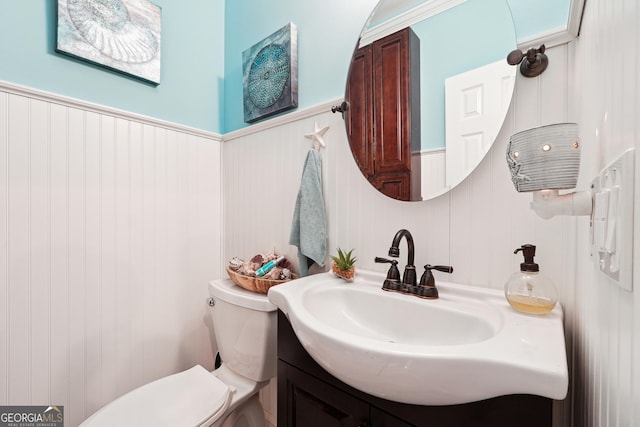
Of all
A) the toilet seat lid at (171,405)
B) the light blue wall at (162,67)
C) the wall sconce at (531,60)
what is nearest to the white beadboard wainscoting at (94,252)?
the light blue wall at (162,67)

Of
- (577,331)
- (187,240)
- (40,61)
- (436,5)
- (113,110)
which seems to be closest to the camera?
(577,331)

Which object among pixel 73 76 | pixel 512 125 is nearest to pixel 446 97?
pixel 512 125

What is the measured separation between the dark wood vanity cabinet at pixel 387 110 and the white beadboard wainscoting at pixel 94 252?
98cm

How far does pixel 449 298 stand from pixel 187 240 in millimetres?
1311

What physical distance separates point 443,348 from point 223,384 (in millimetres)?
936

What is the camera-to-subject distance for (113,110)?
1278mm

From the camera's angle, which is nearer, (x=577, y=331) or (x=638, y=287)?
(x=638, y=287)

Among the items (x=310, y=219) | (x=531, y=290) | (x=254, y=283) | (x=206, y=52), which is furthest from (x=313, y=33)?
(x=531, y=290)

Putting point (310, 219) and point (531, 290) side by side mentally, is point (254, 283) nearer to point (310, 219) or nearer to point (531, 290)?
point (310, 219)

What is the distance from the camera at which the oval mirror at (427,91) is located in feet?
2.65

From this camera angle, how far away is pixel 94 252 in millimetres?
1233

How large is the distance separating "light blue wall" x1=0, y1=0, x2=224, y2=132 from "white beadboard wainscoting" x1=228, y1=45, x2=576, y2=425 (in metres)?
0.38

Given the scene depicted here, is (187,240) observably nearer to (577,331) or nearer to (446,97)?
(446,97)

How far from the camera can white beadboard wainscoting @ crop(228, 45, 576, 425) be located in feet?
2.40
